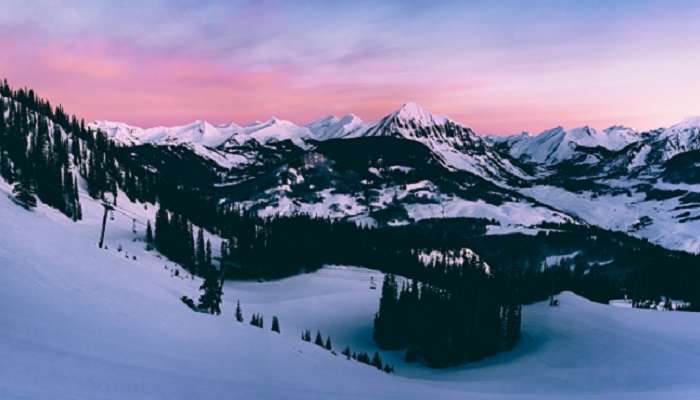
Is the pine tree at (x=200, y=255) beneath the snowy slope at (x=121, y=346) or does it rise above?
beneath

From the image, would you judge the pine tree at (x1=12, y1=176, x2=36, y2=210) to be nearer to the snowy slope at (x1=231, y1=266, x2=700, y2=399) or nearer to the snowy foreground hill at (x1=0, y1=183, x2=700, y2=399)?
the snowy foreground hill at (x1=0, y1=183, x2=700, y2=399)

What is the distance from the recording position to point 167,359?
33281mm

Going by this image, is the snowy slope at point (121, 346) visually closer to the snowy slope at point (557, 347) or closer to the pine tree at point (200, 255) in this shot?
the snowy slope at point (557, 347)

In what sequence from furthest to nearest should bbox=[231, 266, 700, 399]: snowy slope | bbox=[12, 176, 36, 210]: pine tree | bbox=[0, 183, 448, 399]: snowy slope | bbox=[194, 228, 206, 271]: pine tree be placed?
1. bbox=[194, 228, 206, 271]: pine tree
2. bbox=[12, 176, 36, 210]: pine tree
3. bbox=[231, 266, 700, 399]: snowy slope
4. bbox=[0, 183, 448, 399]: snowy slope

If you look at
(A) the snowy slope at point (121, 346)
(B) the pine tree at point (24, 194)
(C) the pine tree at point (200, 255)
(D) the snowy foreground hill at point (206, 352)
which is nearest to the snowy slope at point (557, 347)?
(D) the snowy foreground hill at point (206, 352)

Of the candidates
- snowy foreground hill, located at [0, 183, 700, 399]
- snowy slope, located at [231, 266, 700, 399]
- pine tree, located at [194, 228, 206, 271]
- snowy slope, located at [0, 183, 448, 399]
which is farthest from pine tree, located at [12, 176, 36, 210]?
pine tree, located at [194, 228, 206, 271]

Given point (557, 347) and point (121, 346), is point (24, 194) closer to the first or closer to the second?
point (121, 346)

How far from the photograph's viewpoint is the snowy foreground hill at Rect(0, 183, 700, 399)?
2623 cm

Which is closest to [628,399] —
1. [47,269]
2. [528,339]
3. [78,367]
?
[78,367]

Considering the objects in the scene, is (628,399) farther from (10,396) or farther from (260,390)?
(10,396)

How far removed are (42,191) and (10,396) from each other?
131833mm

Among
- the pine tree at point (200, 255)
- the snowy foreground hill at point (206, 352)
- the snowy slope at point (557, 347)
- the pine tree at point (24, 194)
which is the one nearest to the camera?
the snowy foreground hill at point (206, 352)

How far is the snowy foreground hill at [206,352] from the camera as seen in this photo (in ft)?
86.1

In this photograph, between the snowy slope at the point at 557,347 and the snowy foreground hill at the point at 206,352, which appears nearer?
the snowy foreground hill at the point at 206,352
